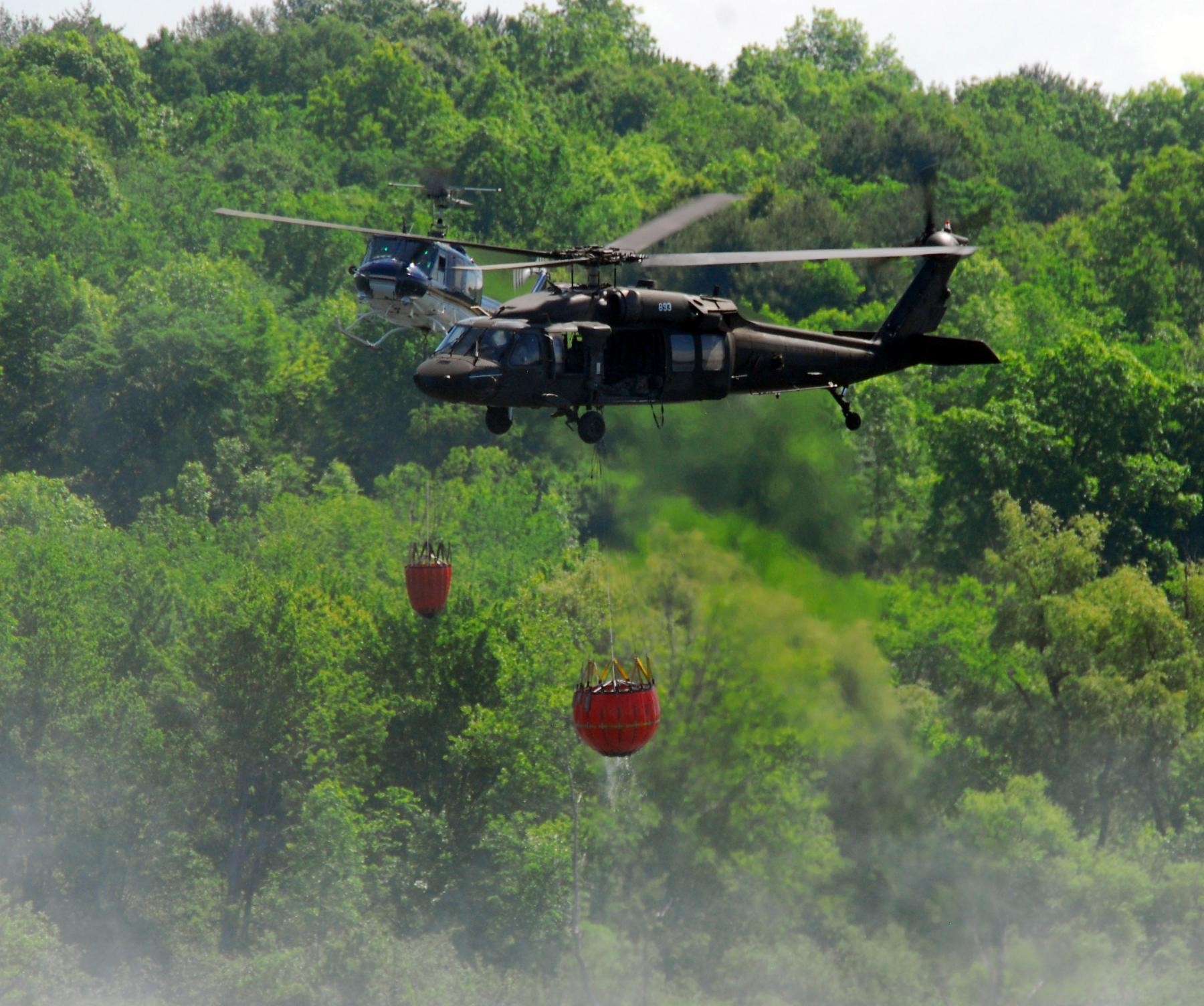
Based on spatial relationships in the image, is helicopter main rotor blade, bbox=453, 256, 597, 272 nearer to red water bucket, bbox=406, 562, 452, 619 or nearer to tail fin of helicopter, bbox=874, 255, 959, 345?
tail fin of helicopter, bbox=874, 255, 959, 345

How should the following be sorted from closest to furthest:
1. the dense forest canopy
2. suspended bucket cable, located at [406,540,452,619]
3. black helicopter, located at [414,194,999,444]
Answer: black helicopter, located at [414,194,999,444], suspended bucket cable, located at [406,540,452,619], the dense forest canopy

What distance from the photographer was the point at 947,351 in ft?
102

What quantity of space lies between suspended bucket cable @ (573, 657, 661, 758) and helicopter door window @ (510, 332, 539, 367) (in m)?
4.19

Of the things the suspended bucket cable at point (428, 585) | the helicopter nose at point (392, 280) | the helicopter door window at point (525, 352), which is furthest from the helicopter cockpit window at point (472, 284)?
the helicopter door window at point (525, 352)

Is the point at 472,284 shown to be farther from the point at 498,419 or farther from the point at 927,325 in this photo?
the point at 498,419

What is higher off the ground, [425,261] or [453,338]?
[425,261]

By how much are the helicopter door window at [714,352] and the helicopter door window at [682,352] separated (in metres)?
0.17

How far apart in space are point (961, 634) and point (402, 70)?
80495 mm

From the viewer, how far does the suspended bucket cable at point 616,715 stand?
27.6 m

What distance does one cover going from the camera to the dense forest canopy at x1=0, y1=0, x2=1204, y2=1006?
180ft

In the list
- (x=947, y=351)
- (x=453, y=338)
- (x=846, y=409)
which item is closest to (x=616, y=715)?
(x=453, y=338)

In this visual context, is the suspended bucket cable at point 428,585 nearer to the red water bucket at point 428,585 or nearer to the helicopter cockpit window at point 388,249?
the red water bucket at point 428,585

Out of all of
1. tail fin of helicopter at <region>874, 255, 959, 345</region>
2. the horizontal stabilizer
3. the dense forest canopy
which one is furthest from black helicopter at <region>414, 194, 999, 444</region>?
the dense forest canopy

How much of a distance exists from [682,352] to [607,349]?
104 centimetres
